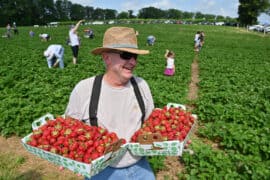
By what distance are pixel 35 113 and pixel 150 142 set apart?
4.98m

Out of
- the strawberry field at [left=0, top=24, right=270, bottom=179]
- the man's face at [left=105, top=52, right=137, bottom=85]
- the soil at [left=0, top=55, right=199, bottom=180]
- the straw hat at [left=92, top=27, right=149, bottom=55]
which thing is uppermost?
the straw hat at [left=92, top=27, right=149, bottom=55]

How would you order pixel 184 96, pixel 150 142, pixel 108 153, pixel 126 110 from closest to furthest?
pixel 108 153 → pixel 150 142 → pixel 126 110 → pixel 184 96

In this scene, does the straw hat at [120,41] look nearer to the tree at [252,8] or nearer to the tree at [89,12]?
the tree at [252,8]

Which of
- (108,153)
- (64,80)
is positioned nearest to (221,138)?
(108,153)

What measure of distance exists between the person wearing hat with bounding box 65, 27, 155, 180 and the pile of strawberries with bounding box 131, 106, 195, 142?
0.14 metres

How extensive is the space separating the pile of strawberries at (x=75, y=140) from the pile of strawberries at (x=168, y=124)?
0.34 meters

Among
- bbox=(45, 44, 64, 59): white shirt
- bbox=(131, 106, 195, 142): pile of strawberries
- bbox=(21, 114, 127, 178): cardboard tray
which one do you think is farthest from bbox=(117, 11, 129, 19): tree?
bbox=(21, 114, 127, 178): cardboard tray

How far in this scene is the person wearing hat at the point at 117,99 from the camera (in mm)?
2668

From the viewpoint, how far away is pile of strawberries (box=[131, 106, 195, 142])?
2773 millimetres

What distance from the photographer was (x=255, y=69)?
591 inches

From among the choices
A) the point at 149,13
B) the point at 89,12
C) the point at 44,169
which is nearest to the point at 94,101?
the point at 44,169

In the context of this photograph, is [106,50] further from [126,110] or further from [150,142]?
[150,142]

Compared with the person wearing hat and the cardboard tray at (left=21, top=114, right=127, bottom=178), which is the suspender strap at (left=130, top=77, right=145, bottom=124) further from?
the cardboard tray at (left=21, top=114, right=127, bottom=178)

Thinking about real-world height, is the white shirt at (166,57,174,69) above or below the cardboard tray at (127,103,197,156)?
below
